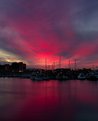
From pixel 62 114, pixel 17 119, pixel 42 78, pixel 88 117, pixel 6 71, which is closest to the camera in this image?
pixel 17 119

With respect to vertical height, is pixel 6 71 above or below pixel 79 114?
above

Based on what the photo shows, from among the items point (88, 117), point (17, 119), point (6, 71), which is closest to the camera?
point (17, 119)

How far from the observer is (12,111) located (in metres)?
20.1

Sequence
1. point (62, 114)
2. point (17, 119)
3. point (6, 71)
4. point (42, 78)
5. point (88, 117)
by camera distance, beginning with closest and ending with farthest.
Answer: point (17, 119) → point (88, 117) → point (62, 114) → point (42, 78) → point (6, 71)

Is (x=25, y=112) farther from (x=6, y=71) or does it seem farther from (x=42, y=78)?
(x=6, y=71)

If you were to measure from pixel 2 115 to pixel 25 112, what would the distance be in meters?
2.08

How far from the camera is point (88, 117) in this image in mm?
18391

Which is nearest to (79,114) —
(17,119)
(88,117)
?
(88,117)

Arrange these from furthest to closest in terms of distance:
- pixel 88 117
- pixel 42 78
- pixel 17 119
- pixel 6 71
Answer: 1. pixel 6 71
2. pixel 42 78
3. pixel 88 117
4. pixel 17 119

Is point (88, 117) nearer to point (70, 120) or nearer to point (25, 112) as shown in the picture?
point (70, 120)

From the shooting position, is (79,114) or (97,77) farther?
(97,77)

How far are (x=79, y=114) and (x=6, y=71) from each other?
138177 millimetres

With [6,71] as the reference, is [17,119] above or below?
below

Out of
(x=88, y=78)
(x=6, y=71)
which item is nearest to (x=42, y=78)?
(x=88, y=78)
